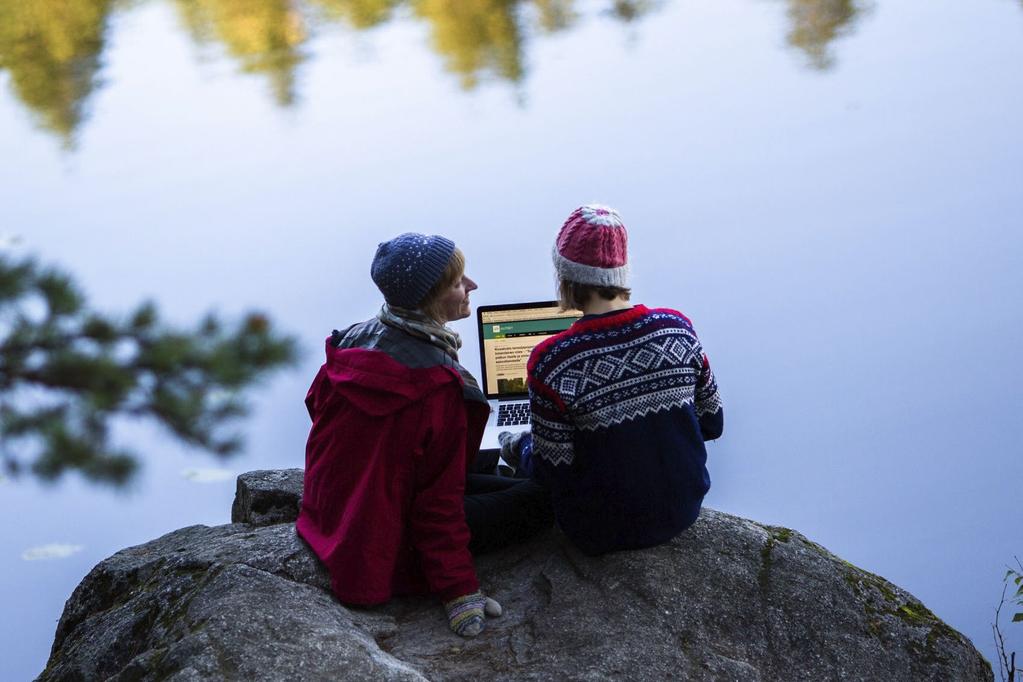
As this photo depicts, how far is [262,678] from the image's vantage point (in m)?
1.52

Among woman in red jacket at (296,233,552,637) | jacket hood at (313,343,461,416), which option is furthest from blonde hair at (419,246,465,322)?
jacket hood at (313,343,461,416)

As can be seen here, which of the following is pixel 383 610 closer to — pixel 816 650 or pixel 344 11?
pixel 816 650

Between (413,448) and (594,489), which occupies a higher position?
(413,448)

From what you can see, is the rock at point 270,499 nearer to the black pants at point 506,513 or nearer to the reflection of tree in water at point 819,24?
the black pants at point 506,513

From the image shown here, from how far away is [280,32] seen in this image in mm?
4594

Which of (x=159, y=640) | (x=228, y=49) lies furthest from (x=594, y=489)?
(x=228, y=49)

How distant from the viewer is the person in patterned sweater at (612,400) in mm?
1728

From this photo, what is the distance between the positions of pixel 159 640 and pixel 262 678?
0.85ft

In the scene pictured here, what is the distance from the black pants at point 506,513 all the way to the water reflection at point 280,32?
2.78m

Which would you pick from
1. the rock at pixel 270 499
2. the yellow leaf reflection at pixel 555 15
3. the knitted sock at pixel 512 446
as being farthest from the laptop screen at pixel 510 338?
the yellow leaf reflection at pixel 555 15

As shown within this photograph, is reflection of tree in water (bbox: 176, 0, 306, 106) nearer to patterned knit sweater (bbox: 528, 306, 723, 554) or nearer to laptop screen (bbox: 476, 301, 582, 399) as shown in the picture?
laptop screen (bbox: 476, 301, 582, 399)

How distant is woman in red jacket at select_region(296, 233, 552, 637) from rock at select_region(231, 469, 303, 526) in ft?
2.11

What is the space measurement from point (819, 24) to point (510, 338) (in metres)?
2.99

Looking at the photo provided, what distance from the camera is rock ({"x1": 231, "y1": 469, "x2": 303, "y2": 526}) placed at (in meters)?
2.46
